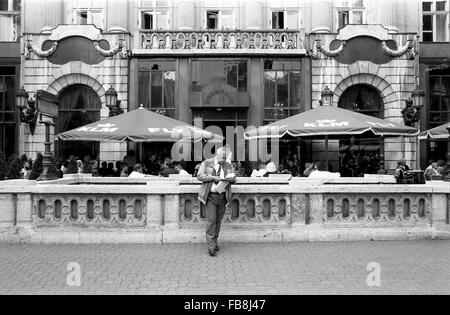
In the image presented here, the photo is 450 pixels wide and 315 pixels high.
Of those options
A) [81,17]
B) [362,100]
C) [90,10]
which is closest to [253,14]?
[362,100]

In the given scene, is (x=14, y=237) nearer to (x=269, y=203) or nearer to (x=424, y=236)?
(x=269, y=203)

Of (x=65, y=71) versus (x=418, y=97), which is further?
(x=65, y=71)

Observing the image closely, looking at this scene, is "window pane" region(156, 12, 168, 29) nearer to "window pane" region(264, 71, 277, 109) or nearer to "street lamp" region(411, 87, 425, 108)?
"window pane" region(264, 71, 277, 109)

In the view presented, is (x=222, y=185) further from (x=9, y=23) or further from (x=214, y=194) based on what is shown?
(x=9, y=23)

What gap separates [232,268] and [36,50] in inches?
720

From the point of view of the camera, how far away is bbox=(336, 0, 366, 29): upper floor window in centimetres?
2253

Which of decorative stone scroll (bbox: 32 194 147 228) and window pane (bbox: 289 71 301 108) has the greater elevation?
window pane (bbox: 289 71 301 108)

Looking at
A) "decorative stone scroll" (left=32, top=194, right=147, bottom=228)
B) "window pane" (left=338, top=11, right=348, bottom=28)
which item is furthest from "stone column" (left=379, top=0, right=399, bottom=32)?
"decorative stone scroll" (left=32, top=194, right=147, bottom=228)

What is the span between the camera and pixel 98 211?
340 inches

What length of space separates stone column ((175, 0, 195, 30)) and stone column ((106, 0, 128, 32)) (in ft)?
8.54

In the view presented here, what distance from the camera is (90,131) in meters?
11.8

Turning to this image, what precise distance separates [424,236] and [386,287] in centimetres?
361

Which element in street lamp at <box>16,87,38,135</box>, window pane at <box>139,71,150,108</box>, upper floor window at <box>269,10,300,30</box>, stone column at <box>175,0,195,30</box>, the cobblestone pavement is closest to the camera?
the cobblestone pavement

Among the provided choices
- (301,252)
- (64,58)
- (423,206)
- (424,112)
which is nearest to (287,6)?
(424,112)
